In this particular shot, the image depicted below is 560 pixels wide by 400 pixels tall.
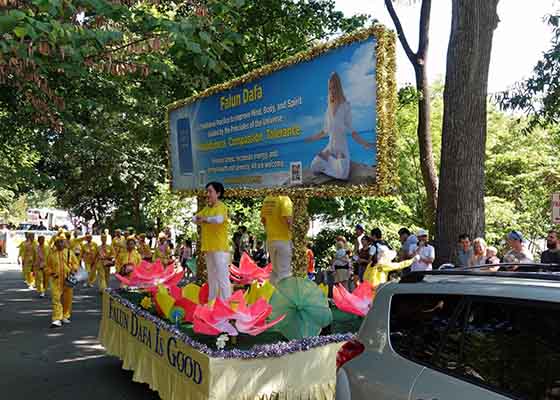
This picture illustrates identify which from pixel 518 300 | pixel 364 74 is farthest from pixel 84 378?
pixel 518 300

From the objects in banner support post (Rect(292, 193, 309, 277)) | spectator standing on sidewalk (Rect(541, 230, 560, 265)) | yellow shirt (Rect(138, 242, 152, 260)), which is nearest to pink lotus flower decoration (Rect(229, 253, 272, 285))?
banner support post (Rect(292, 193, 309, 277))

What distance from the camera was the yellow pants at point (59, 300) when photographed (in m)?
10.9

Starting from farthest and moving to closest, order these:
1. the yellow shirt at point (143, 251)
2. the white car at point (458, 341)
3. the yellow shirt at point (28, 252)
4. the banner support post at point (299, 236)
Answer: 1. the yellow shirt at point (143, 251)
2. the yellow shirt at point (28, 252)
3. the banner support post at point (299, 236)
4. the white car at point (458, 341)

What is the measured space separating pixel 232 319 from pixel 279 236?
300 cm

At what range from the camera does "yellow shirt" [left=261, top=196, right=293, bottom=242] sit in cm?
805

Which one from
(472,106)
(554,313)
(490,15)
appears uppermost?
(490,15)

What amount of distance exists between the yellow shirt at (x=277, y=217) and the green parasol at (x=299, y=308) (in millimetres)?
2428

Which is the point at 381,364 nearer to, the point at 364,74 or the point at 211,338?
the point at 211,338

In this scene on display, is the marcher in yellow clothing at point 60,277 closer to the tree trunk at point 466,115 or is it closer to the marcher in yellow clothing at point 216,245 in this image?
the marcher in yellow clothing at point 216,245

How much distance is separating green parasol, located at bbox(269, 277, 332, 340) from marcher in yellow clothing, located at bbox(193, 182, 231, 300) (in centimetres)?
140

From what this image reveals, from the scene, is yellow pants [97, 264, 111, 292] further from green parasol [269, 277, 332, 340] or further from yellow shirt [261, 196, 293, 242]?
green parasol [269, 277, 332, 340]

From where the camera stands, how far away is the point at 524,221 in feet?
74.9

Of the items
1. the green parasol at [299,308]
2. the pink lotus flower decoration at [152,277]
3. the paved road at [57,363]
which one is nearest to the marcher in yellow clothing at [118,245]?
the paved road at [57,363]

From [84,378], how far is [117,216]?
33830 mm
